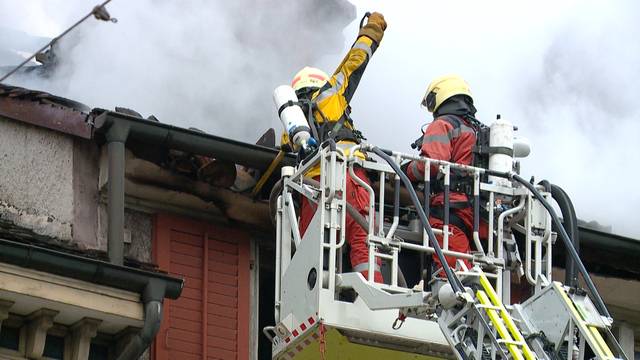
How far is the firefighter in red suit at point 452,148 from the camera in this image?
1480 cm

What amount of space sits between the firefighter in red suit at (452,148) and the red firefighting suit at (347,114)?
0.55 meters

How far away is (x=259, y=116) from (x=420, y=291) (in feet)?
→ 21.7

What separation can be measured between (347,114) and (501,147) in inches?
51.1

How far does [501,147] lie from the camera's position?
49.4 ft

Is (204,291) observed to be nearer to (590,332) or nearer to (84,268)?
(84,268)

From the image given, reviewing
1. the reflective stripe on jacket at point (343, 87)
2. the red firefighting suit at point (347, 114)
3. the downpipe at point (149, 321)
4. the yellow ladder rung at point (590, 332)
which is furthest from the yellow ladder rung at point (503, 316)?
the downpipe at point (149, 321)

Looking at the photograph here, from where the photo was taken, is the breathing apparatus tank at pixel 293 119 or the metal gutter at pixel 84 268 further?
the breathing apparatus tank at pixel 293 119

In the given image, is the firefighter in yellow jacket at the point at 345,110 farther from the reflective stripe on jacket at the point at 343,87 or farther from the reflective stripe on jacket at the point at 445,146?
the reflective stripe on jacket at the point at 445,146

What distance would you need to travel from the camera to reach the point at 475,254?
14.3 metres

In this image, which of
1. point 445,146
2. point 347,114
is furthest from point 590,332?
point 347,114

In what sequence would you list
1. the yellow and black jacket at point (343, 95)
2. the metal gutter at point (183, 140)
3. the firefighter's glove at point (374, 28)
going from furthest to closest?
the firefighter's glove at point (374, 28), the metal gutter at point (183, 140), the yellow and black jacket at point (343, 95)

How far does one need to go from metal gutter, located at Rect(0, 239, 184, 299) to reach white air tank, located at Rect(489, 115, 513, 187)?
2546mm

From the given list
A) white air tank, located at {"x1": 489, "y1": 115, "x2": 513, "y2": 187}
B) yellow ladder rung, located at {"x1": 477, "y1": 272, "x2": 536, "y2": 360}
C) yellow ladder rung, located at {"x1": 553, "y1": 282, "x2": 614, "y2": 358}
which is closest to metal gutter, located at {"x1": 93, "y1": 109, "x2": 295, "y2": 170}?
white air tank, located at {"x1": 489, "y1": 115, "x2": 513, "y2": 187}

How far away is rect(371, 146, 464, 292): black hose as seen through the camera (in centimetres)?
1302
